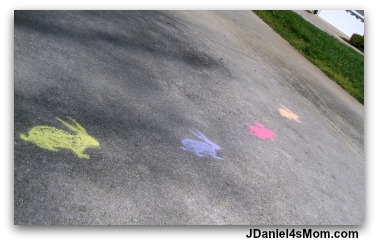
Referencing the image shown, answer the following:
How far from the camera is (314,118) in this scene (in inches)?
183

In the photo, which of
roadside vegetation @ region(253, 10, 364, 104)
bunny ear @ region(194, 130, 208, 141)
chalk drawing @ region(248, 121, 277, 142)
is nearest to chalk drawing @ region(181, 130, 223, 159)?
bunny ear @ region(194, 130, 208, 141)

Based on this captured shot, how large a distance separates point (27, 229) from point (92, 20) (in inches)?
111

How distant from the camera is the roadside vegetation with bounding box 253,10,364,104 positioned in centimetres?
631

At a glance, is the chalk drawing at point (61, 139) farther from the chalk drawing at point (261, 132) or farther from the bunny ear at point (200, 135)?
the chalk drawing at point (261, 132)

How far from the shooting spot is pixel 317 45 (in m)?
7.43

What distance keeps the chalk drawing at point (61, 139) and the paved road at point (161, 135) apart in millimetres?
12

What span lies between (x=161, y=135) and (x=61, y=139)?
880 mm

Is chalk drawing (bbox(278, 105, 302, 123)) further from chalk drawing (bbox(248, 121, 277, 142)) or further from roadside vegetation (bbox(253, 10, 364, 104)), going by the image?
roadside vegetation (bbox(253, 10, 364, 104))

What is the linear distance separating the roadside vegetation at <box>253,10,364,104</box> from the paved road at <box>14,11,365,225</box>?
1.33m

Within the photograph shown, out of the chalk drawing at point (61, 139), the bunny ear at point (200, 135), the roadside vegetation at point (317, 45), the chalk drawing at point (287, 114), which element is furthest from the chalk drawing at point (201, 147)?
the roadside vegetation at point (317, 45)

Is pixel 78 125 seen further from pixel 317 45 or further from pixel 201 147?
pixel 317 45

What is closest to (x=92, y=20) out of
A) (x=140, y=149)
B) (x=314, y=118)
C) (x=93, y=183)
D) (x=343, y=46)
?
(x=140, y=149)

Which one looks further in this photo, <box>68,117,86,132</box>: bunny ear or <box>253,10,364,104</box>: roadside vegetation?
<box>253,10,364,104</box>: roadside vegetation
